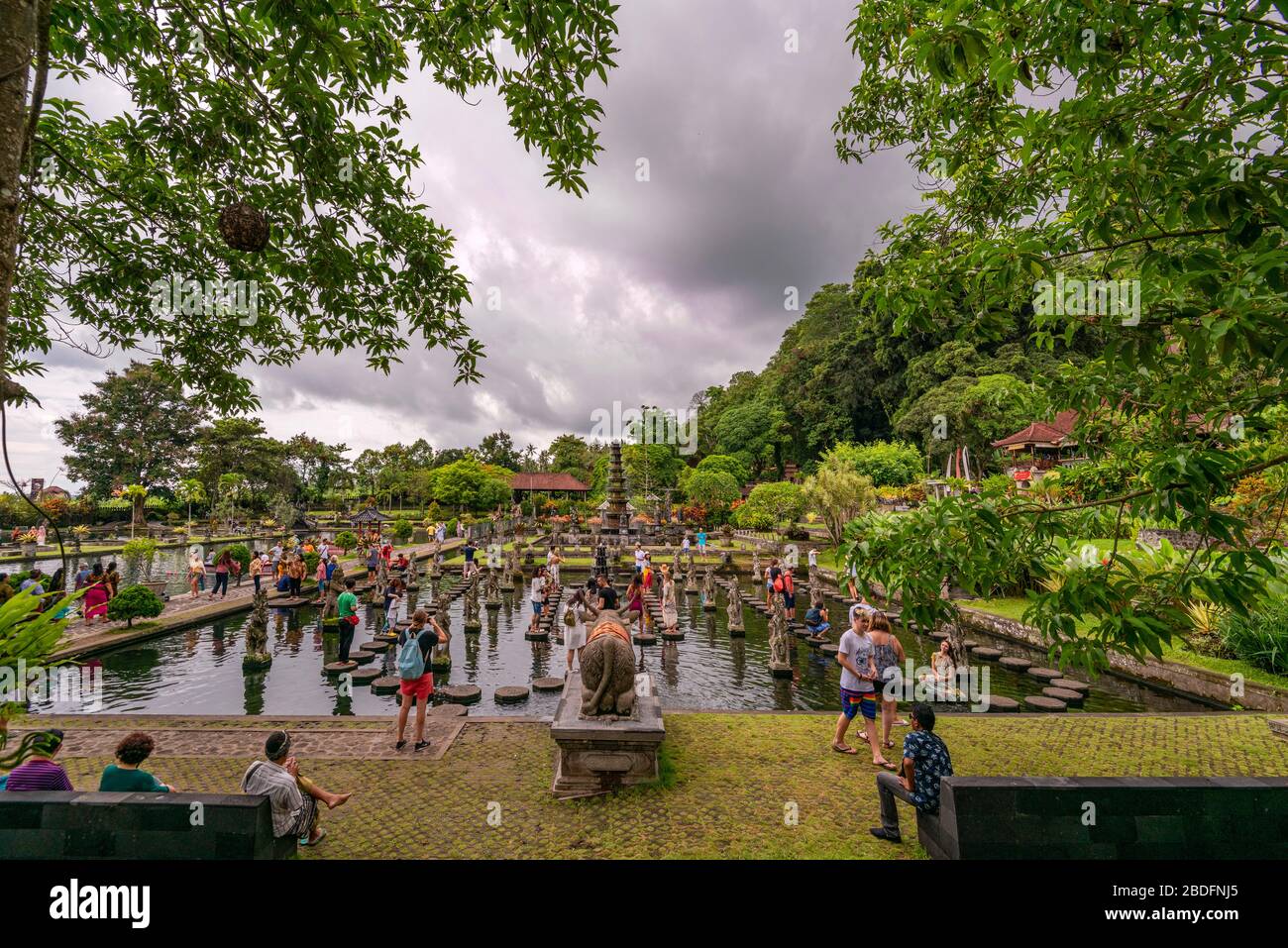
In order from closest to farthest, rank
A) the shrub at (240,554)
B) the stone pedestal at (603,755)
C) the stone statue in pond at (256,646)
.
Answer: the stone pedestal at (603,755)
the stone statue in pond at (256,646)
the shrub at (240,554)

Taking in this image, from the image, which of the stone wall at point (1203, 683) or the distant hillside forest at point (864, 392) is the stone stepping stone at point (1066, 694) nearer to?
the stone wall at point (1203, 683)

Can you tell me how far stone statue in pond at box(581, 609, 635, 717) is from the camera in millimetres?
5500

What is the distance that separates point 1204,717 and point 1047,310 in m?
8.66

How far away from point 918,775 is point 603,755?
2.92 meters

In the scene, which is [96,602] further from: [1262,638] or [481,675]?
[1262,638]

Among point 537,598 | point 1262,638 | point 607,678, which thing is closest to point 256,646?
point 537,598

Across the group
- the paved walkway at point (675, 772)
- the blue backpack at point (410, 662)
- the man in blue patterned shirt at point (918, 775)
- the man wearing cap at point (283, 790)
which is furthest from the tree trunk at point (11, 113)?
the man in blue patterned shirt at point (918, 775)

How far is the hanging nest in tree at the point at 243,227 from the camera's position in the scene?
12.2 feet

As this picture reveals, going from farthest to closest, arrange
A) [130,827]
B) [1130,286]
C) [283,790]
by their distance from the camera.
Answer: [283,790] → [130,827] → [1130,286]

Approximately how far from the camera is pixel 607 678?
549cm

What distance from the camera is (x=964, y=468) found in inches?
1083

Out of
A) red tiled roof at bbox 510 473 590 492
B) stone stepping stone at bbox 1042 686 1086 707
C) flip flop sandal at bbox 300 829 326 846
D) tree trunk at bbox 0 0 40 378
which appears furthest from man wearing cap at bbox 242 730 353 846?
red tiled roof at bbox 510 473 590 492

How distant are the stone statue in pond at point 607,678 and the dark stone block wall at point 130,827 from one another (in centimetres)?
291
